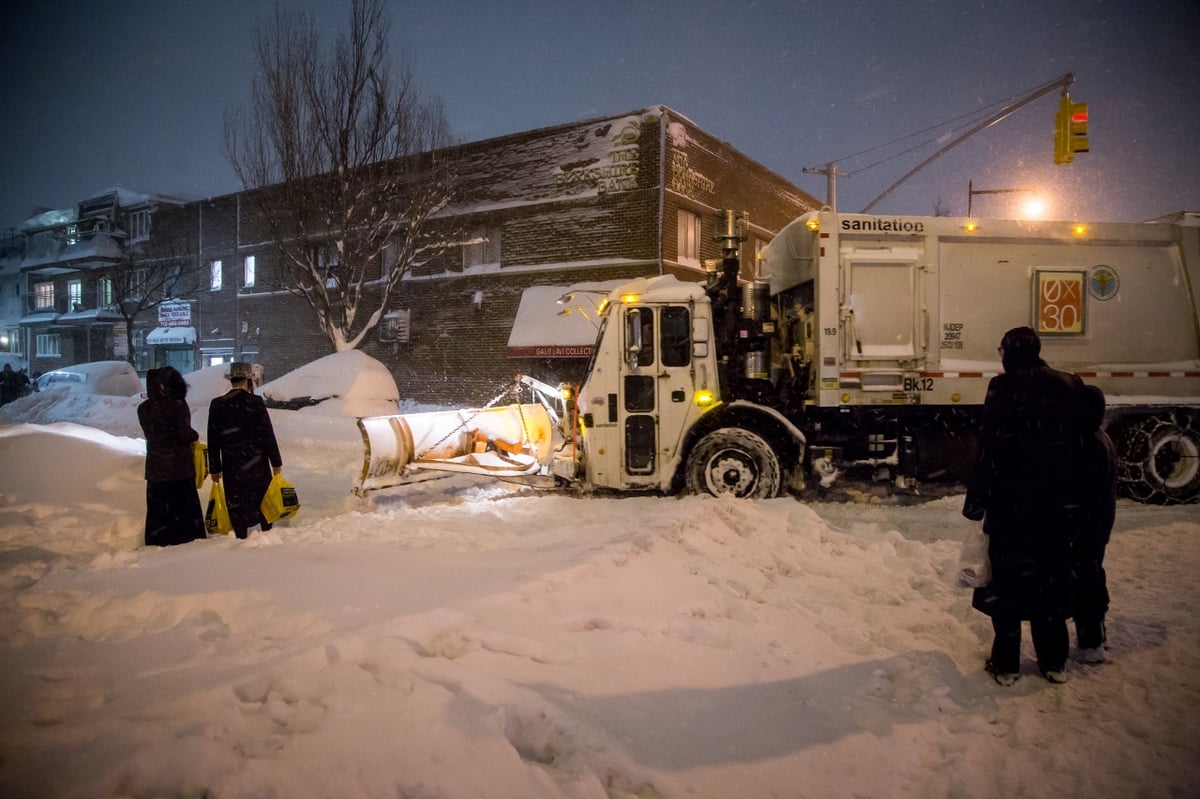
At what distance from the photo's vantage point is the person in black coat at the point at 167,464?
573cm

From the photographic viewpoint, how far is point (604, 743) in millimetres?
2602

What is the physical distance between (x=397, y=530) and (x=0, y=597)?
2.92 meters

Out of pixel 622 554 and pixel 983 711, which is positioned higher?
pixel 622 554

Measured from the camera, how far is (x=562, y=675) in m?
3.13

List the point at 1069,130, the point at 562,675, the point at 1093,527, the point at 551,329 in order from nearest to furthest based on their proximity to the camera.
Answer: the point at 562,675 < the point at 1093,527 < the point at 1069,130 < the point at 551,329

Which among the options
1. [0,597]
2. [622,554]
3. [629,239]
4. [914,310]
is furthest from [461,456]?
[629,239]

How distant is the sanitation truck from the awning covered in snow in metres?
8.87

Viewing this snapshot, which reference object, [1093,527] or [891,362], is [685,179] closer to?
[891,362]

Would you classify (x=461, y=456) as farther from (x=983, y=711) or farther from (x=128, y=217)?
(x=128, y=217)

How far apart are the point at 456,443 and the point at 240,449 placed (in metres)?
3.48

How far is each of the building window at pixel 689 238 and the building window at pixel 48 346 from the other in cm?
4083

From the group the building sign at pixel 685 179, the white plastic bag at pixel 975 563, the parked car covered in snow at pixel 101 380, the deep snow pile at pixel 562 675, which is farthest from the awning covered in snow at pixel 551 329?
the white plastic bag at pixel 975 563

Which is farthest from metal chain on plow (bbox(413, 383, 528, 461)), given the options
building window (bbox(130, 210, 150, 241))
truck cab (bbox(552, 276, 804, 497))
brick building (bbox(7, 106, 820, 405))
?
building window (bbox(130, 210, 150, 241))

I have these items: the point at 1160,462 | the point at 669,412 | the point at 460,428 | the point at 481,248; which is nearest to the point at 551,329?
the point at 481,248
